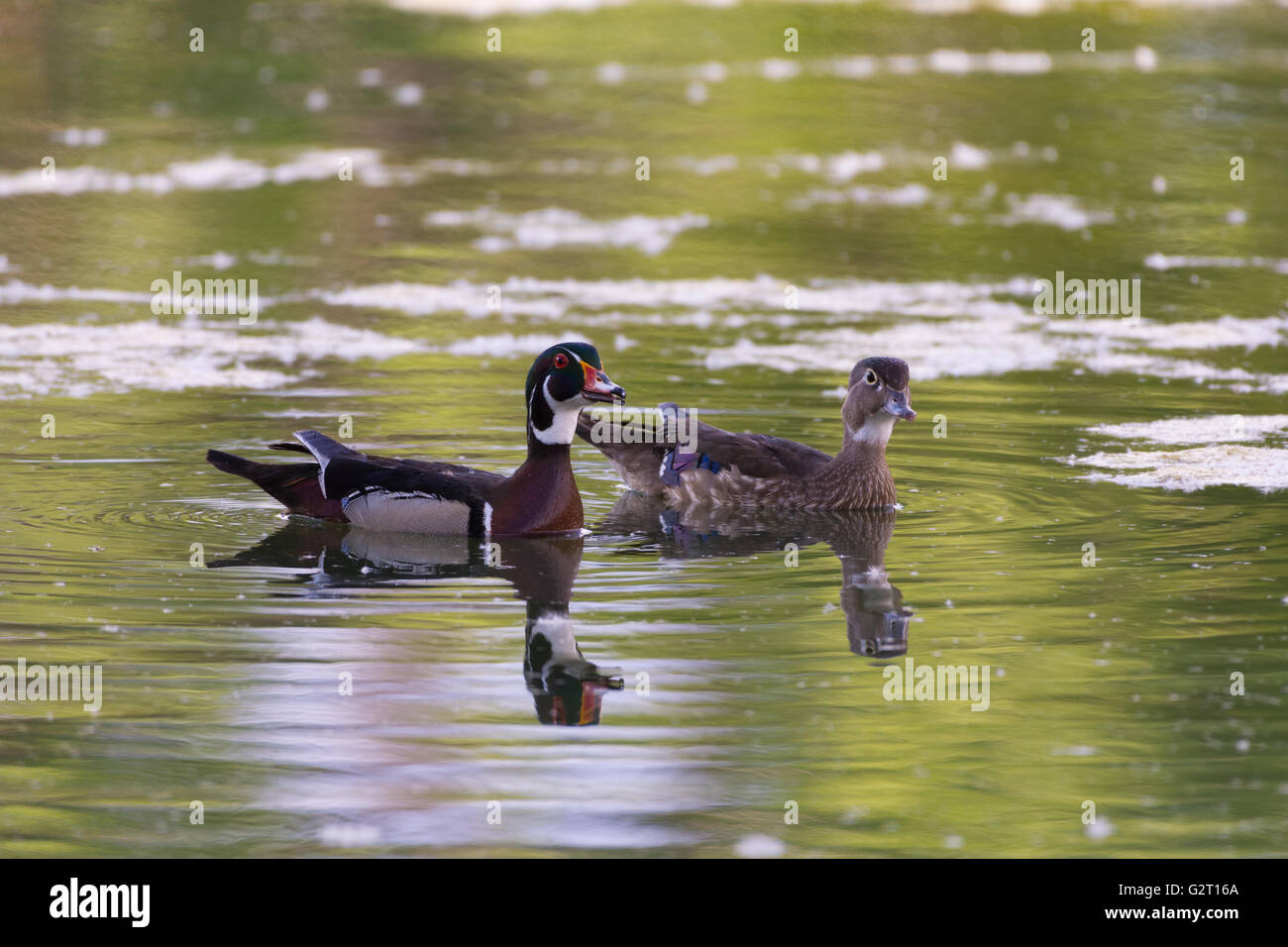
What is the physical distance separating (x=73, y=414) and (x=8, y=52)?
2054cm

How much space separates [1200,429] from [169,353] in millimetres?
8308

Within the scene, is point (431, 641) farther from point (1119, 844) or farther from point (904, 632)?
point (1119, 844)

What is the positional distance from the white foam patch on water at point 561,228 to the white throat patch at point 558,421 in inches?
405

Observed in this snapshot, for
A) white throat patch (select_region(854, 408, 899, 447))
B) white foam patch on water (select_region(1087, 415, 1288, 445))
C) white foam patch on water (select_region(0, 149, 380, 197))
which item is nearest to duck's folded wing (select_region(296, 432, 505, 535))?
white throat patch (select_region(854, 408, 899, 447))

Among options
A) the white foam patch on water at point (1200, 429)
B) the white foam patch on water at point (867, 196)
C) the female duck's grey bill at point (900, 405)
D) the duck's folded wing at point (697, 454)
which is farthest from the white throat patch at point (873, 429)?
the white foam patch on water at point (867, 196)

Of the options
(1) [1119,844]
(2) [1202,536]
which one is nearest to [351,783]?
(1) [1119,844]

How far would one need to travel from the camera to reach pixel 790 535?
1159cm

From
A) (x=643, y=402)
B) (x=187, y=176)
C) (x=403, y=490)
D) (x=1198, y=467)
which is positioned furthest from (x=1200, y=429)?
(x=187, y=176)

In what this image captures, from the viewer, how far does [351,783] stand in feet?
23.1

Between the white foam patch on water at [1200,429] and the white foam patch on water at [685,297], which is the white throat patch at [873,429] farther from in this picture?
the white foam patch on water at [685,297]

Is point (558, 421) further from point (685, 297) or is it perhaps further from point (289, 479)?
point (685, 297)

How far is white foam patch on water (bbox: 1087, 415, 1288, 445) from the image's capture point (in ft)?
44.1

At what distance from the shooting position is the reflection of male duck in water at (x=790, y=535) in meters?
9.61

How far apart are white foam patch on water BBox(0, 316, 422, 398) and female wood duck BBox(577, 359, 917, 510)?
4.21 meters
